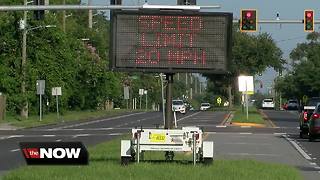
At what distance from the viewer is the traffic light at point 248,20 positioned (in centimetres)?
4106

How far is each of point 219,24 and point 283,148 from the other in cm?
1310

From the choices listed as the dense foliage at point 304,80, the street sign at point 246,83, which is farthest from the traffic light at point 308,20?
the dense foliage at point 304,80

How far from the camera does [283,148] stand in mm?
29438

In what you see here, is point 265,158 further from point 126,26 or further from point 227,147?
point 126,26

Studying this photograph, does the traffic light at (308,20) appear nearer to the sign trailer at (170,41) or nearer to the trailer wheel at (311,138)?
the trailer wheel at (311,138)

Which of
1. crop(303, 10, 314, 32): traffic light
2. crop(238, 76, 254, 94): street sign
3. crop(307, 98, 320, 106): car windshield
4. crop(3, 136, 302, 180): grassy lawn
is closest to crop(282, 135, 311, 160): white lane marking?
crop(307, 98, 320, 106): car windshield

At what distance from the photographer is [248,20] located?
41094 millimetres

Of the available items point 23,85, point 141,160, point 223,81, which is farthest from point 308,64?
point 141,160

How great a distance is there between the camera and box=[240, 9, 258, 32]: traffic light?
41.1 meters

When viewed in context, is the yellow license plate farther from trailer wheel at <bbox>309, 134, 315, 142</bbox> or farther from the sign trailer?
trailer wheel at <bbox>309, 134, 315, 142</bbox>

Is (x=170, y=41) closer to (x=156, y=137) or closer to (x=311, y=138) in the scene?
(x=156, y=137)

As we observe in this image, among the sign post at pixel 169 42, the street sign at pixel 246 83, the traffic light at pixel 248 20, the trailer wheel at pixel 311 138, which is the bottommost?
the trailer wheel at pixel 311 138

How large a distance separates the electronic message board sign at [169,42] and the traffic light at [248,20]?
79.2 ft

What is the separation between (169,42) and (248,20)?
2458cm
